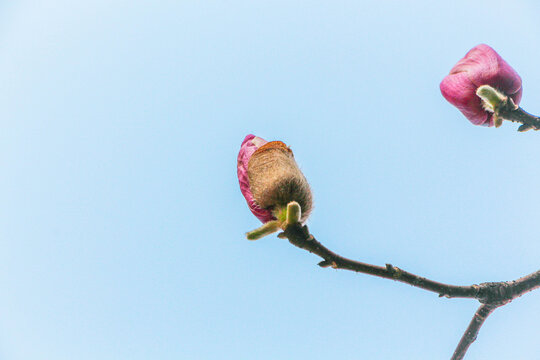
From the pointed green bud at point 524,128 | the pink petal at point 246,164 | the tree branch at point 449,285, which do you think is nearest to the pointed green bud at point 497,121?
the pointed green bud at point 524,128

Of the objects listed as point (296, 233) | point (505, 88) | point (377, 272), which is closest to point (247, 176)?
point (296, 233)

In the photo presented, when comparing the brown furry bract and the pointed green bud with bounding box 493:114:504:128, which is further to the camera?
the pointed green bud with bounding box 493:114:504:128

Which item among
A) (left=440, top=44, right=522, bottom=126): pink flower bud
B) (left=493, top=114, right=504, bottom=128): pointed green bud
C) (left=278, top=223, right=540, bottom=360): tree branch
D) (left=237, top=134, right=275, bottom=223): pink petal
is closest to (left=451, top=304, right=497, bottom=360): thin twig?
(left=278, top=223, right=540, bottom=360): tree branch

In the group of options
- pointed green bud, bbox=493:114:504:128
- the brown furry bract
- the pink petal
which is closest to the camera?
the brown furry bract

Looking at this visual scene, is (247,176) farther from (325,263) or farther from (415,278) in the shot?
(415,278)

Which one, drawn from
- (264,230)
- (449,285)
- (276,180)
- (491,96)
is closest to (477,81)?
(491,96)

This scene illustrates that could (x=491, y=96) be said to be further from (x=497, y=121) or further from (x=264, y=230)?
(x=264, y=230)

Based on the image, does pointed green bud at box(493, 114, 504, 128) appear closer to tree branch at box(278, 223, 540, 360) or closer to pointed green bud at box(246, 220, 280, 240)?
tree branch at box(278, 223, 540, 360)
